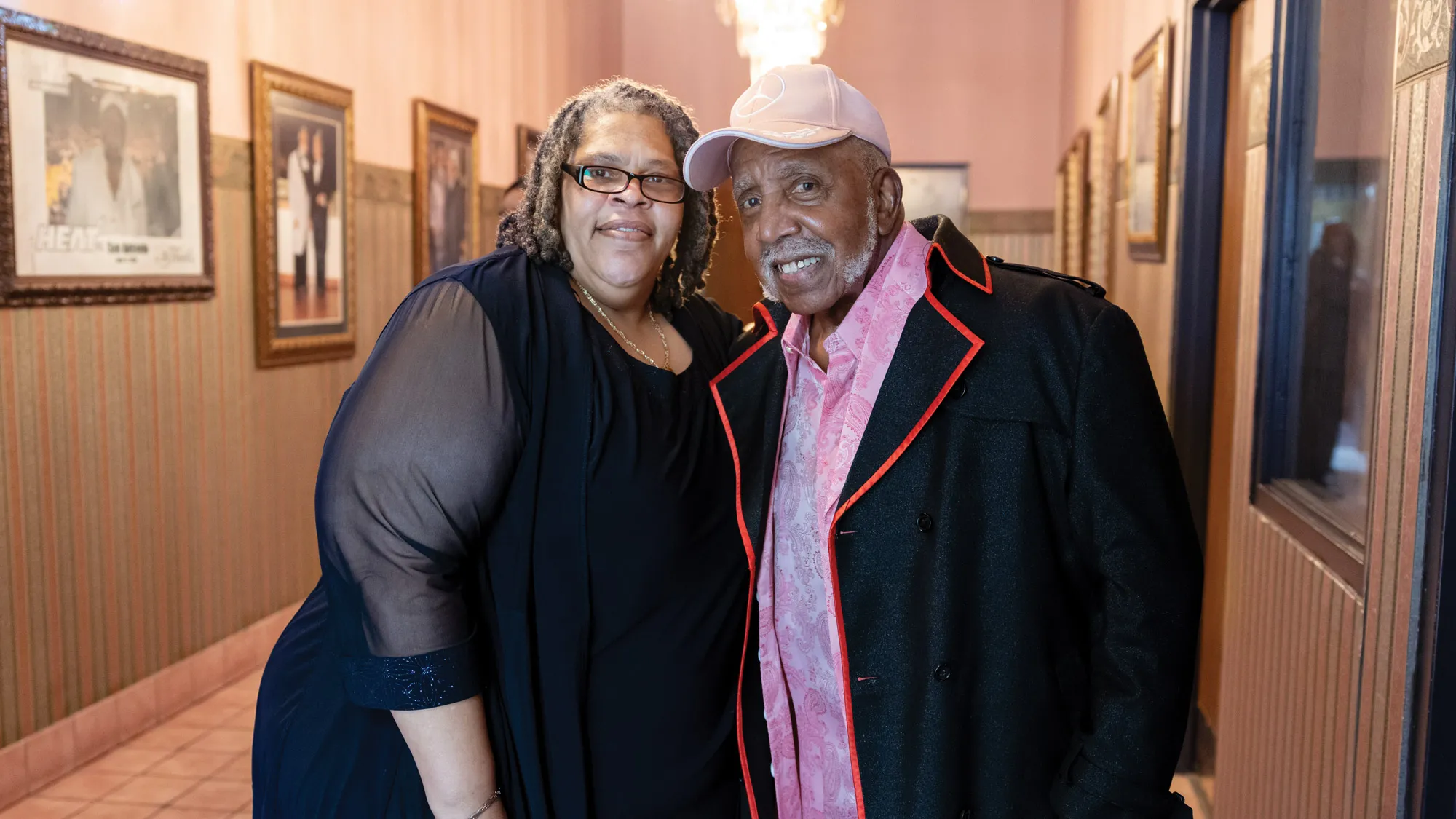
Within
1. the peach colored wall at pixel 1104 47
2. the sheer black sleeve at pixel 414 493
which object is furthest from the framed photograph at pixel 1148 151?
the sheer black sleeve at pixel 414 493

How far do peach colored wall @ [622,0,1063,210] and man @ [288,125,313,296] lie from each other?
520cm

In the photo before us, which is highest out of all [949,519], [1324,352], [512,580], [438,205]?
[438,205]

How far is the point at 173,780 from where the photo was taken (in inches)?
150

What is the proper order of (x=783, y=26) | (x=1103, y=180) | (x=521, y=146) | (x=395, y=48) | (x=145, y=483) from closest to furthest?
(x=145, y=483), (x=1103, y=180), (x=395, y=48), (x=783, y=26), (x=521, y=146)

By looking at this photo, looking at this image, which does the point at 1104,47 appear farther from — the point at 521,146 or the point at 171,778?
the point at 171,778

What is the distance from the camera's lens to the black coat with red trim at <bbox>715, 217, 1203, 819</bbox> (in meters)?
1.52

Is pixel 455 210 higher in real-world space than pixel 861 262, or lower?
higher

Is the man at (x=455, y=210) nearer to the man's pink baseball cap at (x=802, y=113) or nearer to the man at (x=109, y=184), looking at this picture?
the man at (x=109, y=184)

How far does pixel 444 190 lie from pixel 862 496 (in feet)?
18.8

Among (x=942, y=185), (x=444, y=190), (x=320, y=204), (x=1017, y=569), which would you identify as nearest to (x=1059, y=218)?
(x=942, y=185)

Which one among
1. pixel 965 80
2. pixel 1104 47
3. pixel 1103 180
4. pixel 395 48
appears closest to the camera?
pixel 1103 180

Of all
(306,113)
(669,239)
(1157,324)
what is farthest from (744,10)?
(669,239)

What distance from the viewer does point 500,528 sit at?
1.75m

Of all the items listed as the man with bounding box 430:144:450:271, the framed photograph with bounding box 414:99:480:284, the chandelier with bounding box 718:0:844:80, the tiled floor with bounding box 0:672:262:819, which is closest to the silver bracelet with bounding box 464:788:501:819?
the tiled floor with bounding box 0:672:262:819
